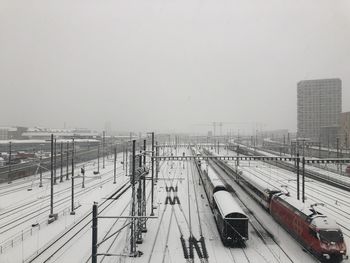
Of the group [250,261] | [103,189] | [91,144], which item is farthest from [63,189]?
[91,144]

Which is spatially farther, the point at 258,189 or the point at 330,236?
the point at 258,189

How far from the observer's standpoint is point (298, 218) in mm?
18094

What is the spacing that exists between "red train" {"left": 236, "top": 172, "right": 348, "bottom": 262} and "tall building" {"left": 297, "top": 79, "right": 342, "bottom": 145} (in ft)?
343

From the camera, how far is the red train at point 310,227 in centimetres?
1520

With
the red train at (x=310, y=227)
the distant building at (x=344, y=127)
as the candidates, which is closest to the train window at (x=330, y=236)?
the red train at (x=310, y=227)

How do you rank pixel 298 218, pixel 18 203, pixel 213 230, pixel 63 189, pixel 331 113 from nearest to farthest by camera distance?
pixel 298 218 < pixel 213 230 < pixel 18 203 < pixel 63 189 < pixel 331 113

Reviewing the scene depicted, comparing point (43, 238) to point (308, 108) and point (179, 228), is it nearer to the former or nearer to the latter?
point (179, 228)

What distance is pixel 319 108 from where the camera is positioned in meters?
118

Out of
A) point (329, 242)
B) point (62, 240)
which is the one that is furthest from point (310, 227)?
point (62, 240)

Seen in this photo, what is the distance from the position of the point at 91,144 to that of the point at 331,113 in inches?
3624

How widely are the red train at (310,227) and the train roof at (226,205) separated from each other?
333 cm

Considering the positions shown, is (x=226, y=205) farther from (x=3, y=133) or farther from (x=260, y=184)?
(x=3, y=133)

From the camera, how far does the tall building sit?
117812 mm

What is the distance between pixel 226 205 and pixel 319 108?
4436 inches
